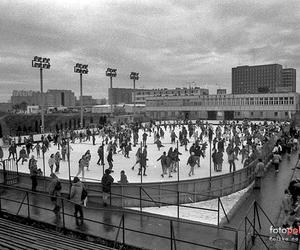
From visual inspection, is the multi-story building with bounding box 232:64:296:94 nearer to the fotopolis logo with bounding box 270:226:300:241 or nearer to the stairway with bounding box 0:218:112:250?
the fotopolis logo with bounding box 270:226:300:241

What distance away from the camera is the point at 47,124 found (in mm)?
90188

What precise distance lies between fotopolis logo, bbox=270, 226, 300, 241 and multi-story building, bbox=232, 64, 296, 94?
164m

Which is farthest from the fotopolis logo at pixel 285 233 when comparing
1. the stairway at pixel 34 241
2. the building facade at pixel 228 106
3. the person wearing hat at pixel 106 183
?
the building facade at pixel 228 106

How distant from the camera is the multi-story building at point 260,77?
558ft

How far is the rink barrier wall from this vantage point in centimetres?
1178

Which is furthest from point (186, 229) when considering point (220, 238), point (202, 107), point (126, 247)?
point (202, 107)

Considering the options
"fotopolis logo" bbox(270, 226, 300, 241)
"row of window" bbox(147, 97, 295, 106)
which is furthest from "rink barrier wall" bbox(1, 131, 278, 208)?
"row of window" bbox(147, 97, 295, 106)

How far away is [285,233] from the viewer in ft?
28.4

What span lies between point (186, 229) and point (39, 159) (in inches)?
655

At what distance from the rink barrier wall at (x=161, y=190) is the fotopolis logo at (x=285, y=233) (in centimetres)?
265

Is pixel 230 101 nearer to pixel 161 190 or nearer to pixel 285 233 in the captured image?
pixel 161 190

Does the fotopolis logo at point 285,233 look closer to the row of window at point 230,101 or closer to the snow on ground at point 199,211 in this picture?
the snow on ground at point 199,211

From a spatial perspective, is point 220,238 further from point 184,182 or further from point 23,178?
point 23,178

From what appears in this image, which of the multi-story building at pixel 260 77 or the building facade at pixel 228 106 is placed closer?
the building facade at pixel 228 106
